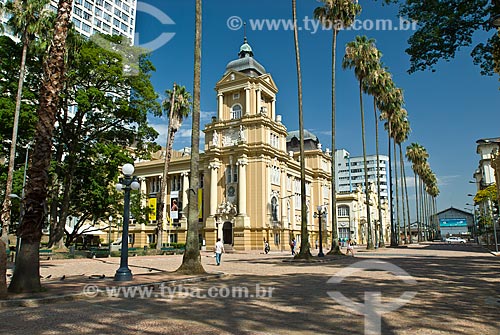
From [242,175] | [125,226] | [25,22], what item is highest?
[25,22]

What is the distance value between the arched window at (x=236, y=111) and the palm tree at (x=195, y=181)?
37.6m

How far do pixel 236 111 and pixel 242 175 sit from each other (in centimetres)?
1034

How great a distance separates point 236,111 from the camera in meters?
56.6

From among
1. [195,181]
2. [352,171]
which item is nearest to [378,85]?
[195,181]

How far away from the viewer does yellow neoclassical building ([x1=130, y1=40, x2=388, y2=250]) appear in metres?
Result: 51.3

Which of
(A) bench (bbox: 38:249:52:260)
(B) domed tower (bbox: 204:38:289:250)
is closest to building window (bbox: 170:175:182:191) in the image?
(B) domed tower (bbox: 204:38:289:250)

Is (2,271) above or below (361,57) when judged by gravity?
below

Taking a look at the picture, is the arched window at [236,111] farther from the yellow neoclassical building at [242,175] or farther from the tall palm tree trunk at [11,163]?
the tall palm tree trunk at [11,163]

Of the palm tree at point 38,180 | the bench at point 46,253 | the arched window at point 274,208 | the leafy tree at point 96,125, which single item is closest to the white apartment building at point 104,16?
the arched window at point 274,208

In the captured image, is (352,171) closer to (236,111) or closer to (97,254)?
(236,111)

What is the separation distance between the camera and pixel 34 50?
90.5 ft

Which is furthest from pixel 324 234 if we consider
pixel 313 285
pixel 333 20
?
pixel 313 285

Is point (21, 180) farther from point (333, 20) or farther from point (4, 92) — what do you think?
point (333, 20)

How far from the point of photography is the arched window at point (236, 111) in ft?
185
